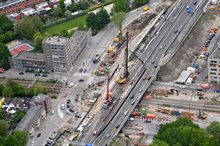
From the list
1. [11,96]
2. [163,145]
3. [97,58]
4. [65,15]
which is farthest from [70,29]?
[163,145]

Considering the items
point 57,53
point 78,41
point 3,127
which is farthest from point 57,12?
point 3,127

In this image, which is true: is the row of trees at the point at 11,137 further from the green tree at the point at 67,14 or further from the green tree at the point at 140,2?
the green tree at the point at 140,2

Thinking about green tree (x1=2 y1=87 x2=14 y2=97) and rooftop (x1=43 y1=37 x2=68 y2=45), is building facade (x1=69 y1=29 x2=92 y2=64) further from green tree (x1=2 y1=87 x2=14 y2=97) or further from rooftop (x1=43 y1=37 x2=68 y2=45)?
green tree (x1=2 y1=87 x2=14 y2=97)

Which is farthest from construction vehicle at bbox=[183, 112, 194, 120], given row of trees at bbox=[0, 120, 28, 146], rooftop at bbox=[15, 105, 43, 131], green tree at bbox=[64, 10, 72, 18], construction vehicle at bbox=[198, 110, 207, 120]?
green tree at bbox=[64, 10, 72, 18]

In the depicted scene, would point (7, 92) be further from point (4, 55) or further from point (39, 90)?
point (4, 55)

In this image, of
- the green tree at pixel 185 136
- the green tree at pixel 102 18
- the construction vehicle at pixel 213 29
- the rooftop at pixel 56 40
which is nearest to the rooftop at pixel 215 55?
the construction vehicle at pixel 213 29

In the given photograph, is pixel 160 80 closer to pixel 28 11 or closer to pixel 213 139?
pixel 213 139
